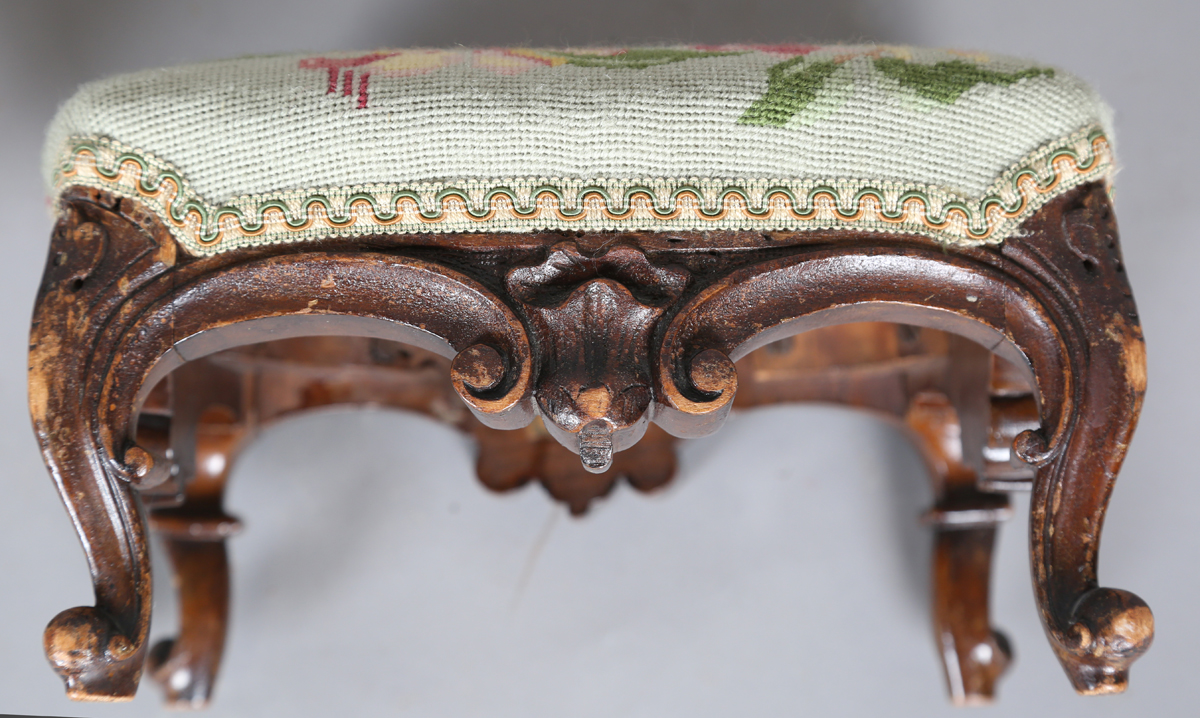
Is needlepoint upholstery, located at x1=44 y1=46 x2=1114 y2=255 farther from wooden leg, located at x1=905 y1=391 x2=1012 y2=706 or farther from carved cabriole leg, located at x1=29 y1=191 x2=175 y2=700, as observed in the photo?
wooden leg, located at x1=905 y1=391 x2=1012 y2=706

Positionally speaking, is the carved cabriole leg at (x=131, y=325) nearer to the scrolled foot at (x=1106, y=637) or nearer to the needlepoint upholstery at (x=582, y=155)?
the needlepoint upholstery at (x=582, y=155)

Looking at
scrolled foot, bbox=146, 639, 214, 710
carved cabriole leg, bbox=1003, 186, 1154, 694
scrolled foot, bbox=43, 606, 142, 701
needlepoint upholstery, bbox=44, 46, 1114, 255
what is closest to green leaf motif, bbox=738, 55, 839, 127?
needlepoint upholstery, bbox=44, 46, 1114, 255

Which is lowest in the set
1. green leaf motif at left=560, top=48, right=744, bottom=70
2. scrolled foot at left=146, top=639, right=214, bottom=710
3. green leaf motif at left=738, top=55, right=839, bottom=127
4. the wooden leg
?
scrolled foot at left=146, top=639, right=214, bottom=710

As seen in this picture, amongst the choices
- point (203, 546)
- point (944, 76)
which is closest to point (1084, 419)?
point (944, 76)

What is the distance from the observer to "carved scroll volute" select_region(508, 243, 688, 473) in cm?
45

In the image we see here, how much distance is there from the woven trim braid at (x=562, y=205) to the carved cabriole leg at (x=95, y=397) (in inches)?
0.8

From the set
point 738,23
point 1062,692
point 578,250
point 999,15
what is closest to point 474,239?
point 578,250

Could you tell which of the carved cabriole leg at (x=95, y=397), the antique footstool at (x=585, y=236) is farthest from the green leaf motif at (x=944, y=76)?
the carved cabriole leg at (x=95, y=397)

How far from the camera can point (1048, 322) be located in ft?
1.58

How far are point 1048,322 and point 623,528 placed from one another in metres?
0.43

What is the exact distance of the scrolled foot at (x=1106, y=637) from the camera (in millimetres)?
459

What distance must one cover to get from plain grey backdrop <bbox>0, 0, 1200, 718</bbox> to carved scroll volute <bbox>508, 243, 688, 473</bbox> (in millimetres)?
331

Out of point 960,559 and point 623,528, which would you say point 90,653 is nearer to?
point 623,528

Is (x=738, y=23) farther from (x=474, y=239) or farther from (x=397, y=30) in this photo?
(x=474, y=239)
